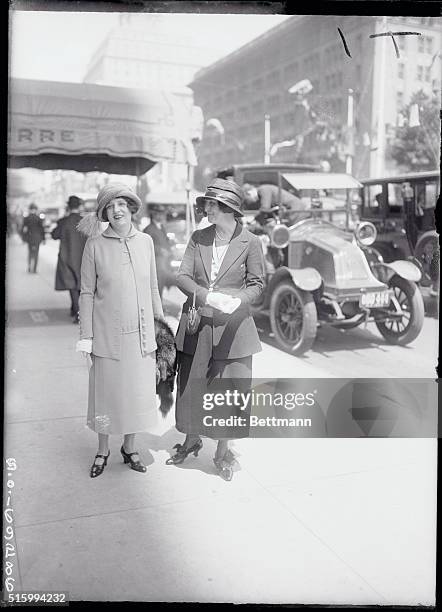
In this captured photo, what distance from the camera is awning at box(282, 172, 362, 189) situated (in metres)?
7.18

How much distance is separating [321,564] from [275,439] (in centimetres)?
71

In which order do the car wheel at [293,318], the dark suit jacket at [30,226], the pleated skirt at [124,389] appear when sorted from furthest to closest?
the car wheel at [293,318], the dark suit jacket at [30,226], the pleated skirt at [124,389]

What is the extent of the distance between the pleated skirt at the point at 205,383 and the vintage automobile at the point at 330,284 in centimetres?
314

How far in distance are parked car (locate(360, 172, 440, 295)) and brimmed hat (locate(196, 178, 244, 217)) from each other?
3.64 metres

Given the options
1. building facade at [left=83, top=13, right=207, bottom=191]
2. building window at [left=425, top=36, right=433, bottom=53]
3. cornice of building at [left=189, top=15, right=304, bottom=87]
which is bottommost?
building window at [left=425, top=36, right=433, bottom=53]

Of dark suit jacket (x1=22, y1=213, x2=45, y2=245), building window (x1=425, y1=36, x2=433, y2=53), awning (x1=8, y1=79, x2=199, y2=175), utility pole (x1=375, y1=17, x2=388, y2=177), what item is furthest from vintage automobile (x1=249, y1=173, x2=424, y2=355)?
building window (x1=425, y1=36, x2=433, y2=53)

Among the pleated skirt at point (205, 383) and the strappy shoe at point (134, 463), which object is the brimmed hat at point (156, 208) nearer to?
the pleated skirt at point (205, 383)

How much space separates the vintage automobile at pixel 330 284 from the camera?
21.9 feet

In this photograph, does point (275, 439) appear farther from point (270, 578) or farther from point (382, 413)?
point (270, 578)

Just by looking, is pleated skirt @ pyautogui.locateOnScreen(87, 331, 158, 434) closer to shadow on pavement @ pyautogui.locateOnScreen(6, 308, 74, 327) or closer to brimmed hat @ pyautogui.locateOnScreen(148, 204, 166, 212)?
brimmed hat @ pyautogui.locateOnScreen(148, 204, 166, 212)

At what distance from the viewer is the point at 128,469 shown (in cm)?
345

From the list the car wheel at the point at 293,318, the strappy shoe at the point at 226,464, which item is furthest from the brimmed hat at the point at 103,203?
the car wheel at the point at 293,318

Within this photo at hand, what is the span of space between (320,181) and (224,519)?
5.00 metres
